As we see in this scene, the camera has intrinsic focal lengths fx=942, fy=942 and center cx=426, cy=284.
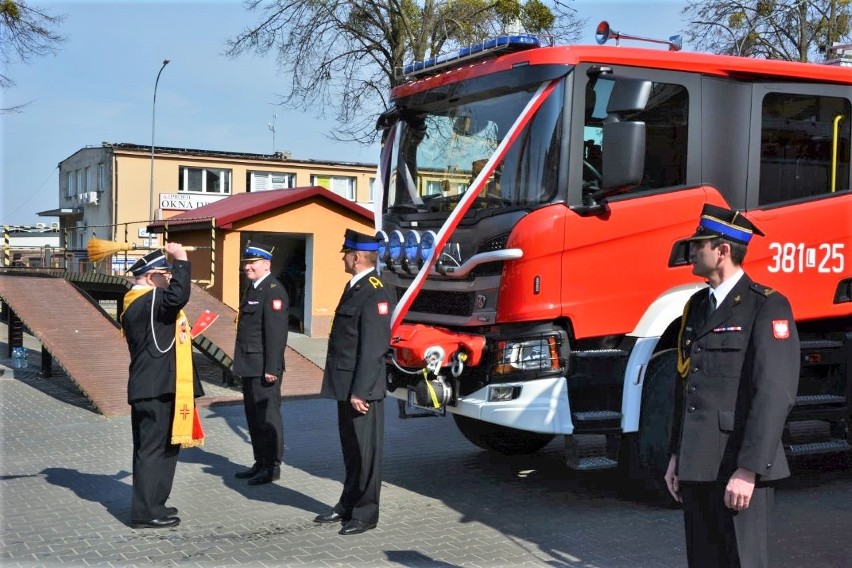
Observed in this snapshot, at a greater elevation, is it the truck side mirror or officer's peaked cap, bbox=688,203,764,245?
the truck side mirror

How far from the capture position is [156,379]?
6500 millimetres

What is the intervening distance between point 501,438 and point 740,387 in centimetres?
496

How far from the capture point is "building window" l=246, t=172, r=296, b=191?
43.8m

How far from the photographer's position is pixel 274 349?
7.72m

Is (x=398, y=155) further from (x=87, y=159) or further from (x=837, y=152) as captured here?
(x=87, y=159)

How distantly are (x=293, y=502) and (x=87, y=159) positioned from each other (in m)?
43.6

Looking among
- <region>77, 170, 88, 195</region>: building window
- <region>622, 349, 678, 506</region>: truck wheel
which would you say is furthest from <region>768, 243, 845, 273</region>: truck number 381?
<region>77, 170, 88, 195</region>: building window

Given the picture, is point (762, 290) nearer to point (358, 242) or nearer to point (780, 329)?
point (780, 329)

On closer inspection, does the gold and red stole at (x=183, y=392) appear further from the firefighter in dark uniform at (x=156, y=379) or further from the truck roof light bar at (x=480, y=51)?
the truck roof light bar at (x=480, y=51)

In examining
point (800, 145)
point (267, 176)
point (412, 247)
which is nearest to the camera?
point (412, 247)

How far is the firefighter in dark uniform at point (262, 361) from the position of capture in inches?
303

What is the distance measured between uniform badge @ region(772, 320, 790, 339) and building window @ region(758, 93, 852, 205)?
346cm

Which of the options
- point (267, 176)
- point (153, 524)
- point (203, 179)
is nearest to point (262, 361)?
point (153, 524)

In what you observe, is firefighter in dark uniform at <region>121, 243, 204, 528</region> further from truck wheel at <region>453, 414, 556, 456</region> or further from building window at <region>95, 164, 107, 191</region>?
building window at <region>95, 164, 107, 191</region>
